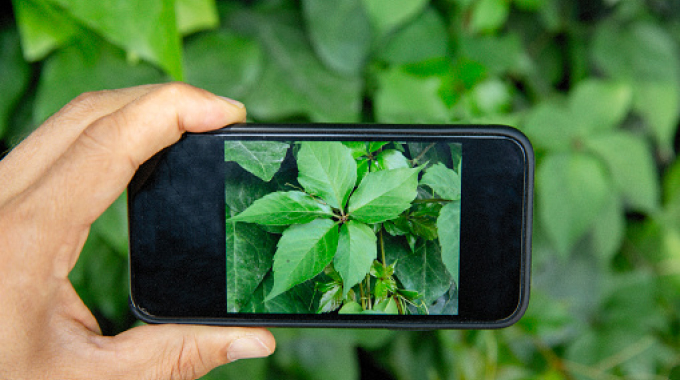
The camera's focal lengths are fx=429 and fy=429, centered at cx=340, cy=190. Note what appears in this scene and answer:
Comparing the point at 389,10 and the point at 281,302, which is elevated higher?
the point at 389,10

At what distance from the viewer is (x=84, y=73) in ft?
1.39

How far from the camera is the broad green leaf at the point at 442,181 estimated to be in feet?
1.07

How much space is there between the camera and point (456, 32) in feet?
1.68

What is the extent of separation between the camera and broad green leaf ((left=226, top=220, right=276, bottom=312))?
0.32 metres

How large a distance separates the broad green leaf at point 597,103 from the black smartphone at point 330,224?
11.6 inches

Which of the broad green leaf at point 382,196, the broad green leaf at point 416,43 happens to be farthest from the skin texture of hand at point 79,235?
the broad green leaf at point 416,43

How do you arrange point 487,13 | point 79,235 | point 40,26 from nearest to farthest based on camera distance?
point 79,235 → point 40,26 → point 487,13

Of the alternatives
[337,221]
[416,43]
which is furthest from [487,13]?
[337,221]

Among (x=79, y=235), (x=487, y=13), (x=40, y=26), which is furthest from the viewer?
(x=487, y=13)

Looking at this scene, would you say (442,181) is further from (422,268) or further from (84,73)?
(84,73)

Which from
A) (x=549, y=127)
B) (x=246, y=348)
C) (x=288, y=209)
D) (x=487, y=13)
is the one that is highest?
(x=487, y=13)

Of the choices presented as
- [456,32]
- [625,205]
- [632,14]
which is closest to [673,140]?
[625,205]

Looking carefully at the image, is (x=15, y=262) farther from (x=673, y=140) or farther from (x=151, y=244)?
(x=673, y=140)

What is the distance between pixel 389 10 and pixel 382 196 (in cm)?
23
